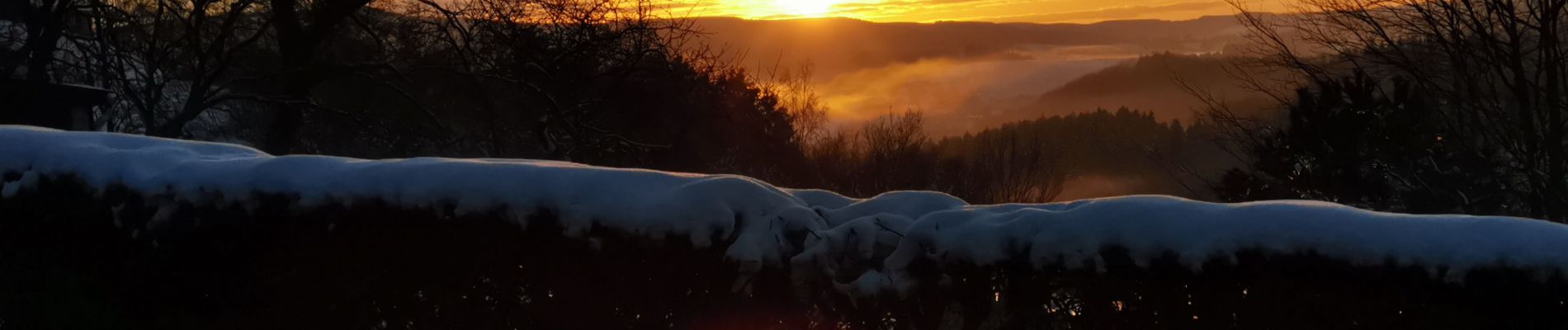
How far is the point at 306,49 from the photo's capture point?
52.9 feet

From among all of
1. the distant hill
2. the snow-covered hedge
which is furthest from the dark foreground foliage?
the distant hill

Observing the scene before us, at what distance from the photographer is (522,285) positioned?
4.05m

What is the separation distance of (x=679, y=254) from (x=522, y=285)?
63 cm

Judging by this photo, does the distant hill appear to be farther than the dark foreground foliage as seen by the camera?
Yes

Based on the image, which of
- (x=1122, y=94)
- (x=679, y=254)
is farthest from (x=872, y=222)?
(x=1122, y=94)

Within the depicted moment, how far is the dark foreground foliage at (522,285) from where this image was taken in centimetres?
340

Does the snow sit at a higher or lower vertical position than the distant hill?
higher

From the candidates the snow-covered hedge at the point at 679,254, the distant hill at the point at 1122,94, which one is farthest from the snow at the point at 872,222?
the distant hill at the point at 1122,94

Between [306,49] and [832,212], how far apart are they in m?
14.0

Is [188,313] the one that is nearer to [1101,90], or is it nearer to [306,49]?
[306,49]

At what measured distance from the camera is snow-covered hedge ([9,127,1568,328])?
11.2 feet

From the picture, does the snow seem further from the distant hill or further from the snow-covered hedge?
the distant hill

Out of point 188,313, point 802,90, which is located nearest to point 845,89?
point 802,90

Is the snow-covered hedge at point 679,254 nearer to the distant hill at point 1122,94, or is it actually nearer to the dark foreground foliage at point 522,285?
the dark foreground foliage at point 522,285
